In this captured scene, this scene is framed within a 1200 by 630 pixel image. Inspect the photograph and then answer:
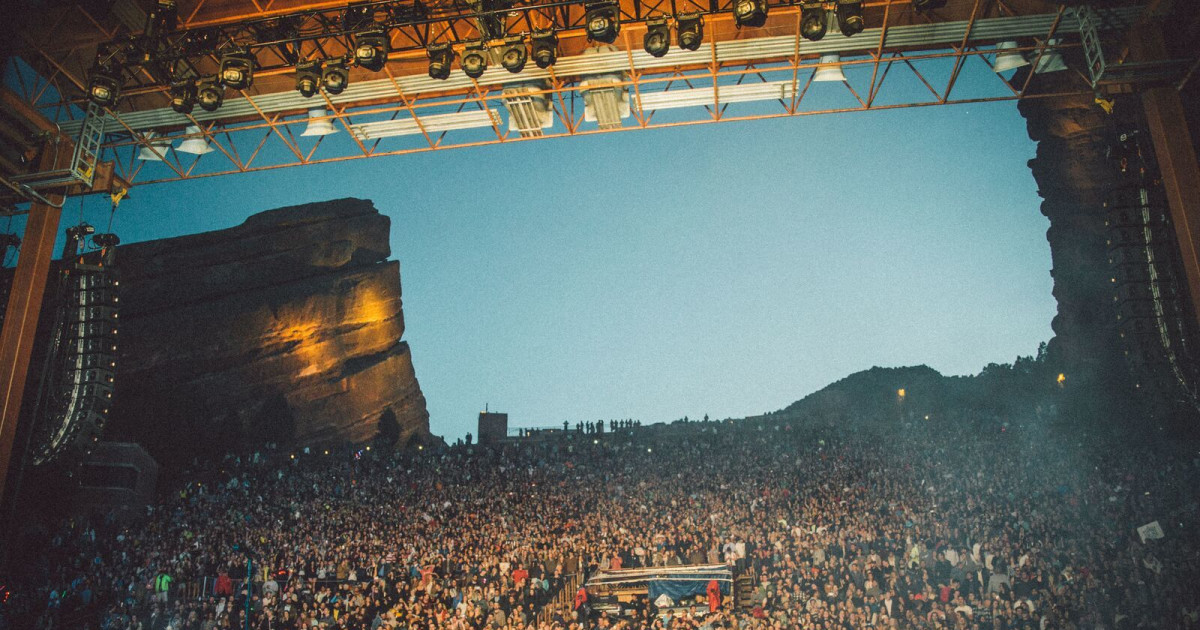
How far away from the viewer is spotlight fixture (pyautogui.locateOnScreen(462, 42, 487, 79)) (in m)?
11.8

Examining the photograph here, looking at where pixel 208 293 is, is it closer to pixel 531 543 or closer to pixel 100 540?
pixel 100 540

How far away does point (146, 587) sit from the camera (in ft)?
60.0

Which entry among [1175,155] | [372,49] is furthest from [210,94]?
[1175,155]

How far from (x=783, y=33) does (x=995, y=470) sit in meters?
18.2

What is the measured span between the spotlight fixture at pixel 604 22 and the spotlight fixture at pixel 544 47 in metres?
0.89

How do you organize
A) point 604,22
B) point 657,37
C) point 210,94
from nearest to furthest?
point 604,22, point 657,37, point 210,94

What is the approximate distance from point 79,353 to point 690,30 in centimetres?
1373

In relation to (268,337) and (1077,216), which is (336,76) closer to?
(268,337)

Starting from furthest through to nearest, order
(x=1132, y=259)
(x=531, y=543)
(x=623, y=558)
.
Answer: (x=531, y=543) < (x=623, y=558) < (x=1132, y=259)

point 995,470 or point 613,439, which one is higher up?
point 613,439

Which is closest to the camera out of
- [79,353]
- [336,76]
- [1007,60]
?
[336,76]

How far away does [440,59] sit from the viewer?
11.9m

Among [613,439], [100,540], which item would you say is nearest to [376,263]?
[613,439]

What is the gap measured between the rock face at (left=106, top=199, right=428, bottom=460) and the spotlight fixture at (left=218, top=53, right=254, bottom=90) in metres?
32.5
